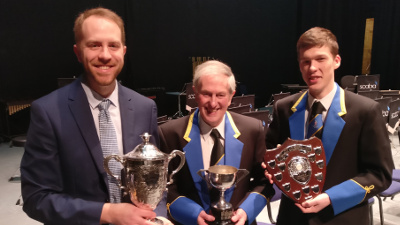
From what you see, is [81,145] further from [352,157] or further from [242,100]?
[242,100]

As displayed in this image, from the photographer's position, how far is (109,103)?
1457 millimetres

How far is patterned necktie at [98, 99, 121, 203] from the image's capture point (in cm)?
141

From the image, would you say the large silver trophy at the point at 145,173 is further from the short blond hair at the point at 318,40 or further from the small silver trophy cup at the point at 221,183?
the short blond hair at the point at 318,40

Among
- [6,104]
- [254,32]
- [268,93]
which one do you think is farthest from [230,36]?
[6,104]

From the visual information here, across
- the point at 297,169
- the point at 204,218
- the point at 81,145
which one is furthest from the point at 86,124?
the point at 297,169

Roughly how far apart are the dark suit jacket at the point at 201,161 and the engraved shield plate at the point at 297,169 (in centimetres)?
16

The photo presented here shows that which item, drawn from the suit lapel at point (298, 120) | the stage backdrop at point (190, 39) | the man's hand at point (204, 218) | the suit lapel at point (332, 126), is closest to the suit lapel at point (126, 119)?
the man's hand at point (204, 218)

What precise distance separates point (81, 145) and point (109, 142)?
116mm

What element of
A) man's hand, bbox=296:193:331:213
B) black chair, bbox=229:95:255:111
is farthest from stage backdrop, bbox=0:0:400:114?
man's hand, bbox=296:193:331:213

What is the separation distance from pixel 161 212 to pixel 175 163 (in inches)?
10.7

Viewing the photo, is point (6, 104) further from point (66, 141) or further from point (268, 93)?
point (268, 93)

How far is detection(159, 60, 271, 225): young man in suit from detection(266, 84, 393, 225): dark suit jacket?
275 millimetres

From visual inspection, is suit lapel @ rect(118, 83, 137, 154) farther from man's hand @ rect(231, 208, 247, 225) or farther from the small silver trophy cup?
man's hand @ rect(231, 208, 247, 225)

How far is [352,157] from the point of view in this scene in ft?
5.51
